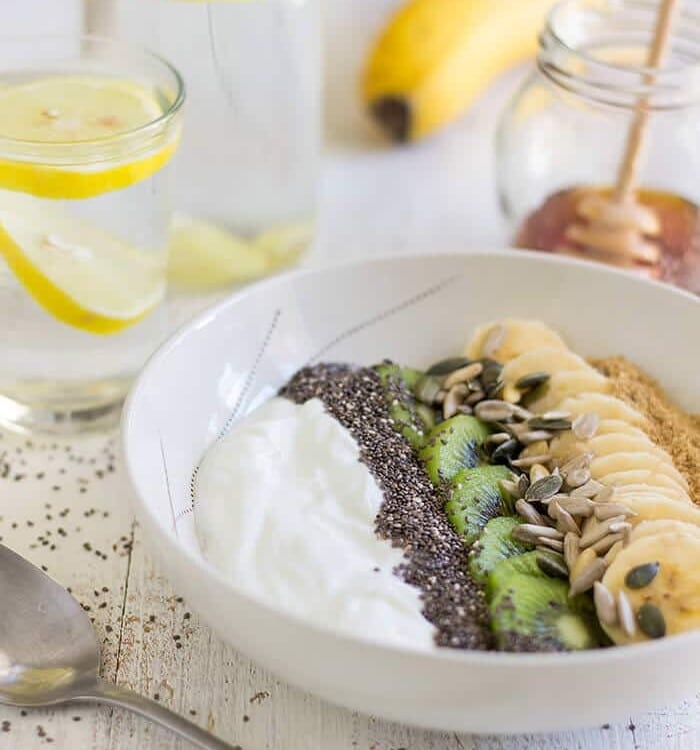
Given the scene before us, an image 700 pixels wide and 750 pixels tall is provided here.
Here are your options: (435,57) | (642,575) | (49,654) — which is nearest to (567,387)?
(642,575)

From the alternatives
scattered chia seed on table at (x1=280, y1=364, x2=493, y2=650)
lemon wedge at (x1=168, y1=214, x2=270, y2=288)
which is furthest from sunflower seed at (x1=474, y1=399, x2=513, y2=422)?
lemon wedge at (x1=168, y1=214, x2=270, y2=288)

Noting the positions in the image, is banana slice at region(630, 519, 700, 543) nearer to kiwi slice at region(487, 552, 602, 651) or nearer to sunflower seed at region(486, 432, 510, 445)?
kiwi slice at region(487, 552, 602, 651)

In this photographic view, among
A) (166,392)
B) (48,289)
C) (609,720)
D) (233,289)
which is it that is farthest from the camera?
(233,289)

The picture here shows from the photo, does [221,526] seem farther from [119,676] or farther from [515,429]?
[515,429]

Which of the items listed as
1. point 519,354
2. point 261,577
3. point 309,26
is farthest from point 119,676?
point 309,26

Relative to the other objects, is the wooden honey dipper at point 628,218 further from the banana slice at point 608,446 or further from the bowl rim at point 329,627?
the banana slice at point 608,446

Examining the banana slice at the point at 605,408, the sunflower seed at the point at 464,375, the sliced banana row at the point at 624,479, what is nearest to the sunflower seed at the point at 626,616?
the sliced banana row at the point at 624,479
